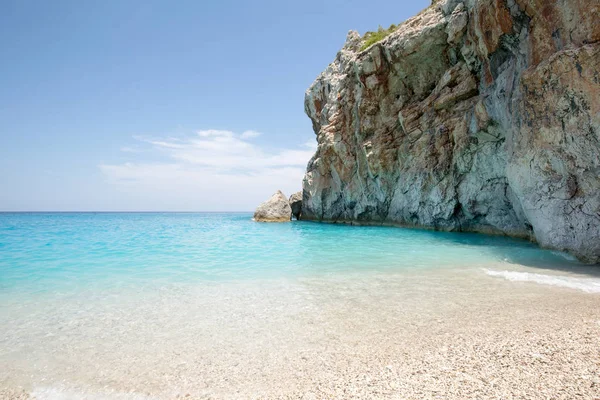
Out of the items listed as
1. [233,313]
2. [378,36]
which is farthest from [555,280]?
[378,36]

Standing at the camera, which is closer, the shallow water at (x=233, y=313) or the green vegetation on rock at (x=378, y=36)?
the shallow water at (x=233, y=313)

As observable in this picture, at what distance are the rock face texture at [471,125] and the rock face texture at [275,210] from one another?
3.61 meters

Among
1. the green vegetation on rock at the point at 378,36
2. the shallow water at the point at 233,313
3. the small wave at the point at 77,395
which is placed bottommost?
the small wave at the point at 77,395

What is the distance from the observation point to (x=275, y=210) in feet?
146

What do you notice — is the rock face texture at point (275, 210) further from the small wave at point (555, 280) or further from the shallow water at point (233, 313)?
the small wave at point (555, 280)

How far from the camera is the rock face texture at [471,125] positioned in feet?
38.0

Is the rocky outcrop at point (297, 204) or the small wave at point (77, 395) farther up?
the rocky outcrop at point (297, 204)

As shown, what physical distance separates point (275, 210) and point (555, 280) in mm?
37745

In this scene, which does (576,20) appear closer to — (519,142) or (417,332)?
(519,142)

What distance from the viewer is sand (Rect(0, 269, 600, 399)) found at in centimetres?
343

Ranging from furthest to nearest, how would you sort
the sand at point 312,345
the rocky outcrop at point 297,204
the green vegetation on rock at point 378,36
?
the rocky outcrop at point 297,204 < the green vegetation on rock at point 378,36 < the sand at point 312,345

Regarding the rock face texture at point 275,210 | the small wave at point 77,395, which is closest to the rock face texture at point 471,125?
the rock face texture at point 275,210

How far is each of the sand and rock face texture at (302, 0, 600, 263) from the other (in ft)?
24.6

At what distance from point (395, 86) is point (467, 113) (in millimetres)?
9403
